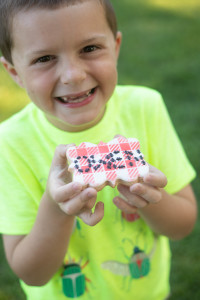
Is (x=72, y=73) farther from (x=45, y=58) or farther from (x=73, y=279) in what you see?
(x=73, y=279)

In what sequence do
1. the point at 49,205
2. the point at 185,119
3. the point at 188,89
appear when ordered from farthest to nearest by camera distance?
the point at 188,89 → the point at 185,119 → the point at 49,205

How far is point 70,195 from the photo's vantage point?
3.54 feet

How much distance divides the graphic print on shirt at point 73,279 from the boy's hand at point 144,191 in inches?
14.4

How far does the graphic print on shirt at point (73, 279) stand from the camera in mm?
1495

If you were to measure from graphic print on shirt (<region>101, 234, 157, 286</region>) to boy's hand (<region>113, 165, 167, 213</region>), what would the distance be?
1.00 ft

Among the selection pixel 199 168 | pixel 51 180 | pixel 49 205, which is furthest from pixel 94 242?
pixel 199 168

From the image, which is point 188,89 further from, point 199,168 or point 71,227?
point 71,227

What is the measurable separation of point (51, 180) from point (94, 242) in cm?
41

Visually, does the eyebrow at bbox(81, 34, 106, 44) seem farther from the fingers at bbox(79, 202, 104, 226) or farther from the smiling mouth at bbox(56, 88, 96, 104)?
the fingers at bbox(79, 202, 104, 226)

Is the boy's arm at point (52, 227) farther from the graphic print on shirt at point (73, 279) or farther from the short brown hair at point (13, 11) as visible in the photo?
the short brown hair at point (13, 11)

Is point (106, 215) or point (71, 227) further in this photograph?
point (106, 215)

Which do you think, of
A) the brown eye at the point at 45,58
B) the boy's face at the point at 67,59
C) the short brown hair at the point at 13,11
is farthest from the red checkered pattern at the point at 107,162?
the short brown hair at the point at 13,11

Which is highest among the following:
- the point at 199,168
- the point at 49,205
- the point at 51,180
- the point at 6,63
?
the point at 6,63

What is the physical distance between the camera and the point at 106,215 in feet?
4.77
